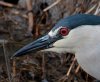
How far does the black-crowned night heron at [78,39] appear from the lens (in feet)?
10.0

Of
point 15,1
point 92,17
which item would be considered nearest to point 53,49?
point 92,17

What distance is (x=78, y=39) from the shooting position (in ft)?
10.1

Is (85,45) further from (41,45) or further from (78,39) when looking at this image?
(41,45)

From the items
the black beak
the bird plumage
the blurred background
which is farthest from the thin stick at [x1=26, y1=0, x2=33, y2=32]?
the bird plumage

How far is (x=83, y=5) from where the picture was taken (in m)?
4.14

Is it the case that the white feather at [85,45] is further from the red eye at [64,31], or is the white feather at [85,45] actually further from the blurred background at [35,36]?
the blurred background at [35,36]

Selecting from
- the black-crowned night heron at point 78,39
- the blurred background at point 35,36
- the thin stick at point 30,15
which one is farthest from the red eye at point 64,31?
the thin stick at point 30,15

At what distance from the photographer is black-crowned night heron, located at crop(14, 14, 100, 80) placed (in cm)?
306

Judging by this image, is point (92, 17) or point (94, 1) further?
point (94, 1)

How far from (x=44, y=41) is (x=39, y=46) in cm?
6

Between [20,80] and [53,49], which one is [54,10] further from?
[53,49]

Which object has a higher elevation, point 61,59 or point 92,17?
point 92,17

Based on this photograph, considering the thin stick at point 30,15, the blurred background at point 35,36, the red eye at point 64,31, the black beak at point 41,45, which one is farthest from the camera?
the thin stick at point 30,15

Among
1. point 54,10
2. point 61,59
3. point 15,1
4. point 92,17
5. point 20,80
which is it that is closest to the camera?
point 92,17
